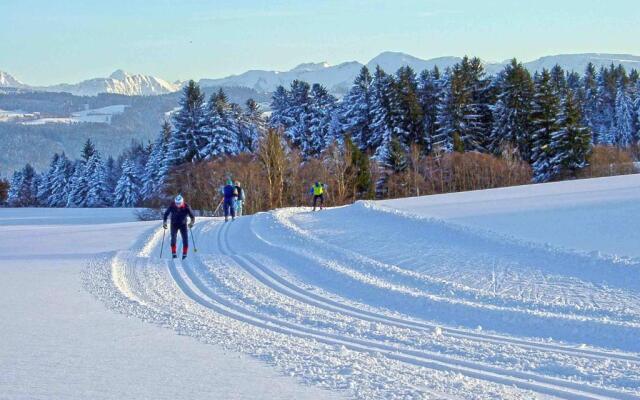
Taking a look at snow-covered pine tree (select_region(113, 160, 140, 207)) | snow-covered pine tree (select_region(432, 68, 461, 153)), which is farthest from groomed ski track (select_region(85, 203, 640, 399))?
snow-covered pine tree (select_region(113, 160, 140, 207))

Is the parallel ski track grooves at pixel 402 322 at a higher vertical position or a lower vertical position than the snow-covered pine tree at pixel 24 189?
lower

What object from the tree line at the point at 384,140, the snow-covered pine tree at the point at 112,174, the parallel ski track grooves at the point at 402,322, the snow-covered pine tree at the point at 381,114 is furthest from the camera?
the snow-covered pine tree at the point at 112,174

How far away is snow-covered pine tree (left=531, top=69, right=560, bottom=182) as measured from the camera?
5716 cm

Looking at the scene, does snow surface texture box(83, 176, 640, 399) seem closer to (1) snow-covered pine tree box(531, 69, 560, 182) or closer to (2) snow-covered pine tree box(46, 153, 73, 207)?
(1) snow-covered pine tree box(531, 69, 560, 182)

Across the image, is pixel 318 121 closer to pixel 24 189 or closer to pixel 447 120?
pixel 447 120

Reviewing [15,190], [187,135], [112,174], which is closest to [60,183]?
[112,174]

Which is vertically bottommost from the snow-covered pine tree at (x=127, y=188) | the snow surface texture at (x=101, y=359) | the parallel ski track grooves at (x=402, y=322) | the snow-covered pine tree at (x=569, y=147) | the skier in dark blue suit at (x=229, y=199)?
the snow surface texture at (x=101, y=359)

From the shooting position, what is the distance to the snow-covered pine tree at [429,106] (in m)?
67.7

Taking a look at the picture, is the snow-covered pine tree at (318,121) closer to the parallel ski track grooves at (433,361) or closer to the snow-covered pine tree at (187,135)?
the snow-covered pine tree at (187,135)

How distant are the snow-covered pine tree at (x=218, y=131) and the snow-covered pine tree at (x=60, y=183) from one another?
31.9 metres

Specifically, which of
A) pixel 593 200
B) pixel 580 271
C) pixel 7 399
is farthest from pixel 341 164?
pixel 7 399

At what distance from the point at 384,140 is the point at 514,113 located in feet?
40.5

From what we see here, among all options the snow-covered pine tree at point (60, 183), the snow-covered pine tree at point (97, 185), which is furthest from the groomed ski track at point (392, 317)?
the snow-covered pine tree at point (60, 183)

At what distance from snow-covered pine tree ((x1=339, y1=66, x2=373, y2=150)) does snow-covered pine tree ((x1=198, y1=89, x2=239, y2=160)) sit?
12664 mm
